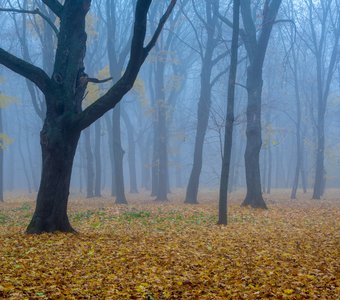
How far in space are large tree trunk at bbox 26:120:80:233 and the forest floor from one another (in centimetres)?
47

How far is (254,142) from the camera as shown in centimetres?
1773

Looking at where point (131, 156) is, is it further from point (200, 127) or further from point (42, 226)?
point (42, 226)

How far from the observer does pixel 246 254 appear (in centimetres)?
819

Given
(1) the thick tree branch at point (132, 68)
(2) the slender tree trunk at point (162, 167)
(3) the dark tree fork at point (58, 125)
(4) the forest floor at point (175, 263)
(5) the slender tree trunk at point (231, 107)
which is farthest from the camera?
(2) the slender tree trunk at point (162, 167)

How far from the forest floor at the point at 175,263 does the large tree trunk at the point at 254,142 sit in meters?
5.06

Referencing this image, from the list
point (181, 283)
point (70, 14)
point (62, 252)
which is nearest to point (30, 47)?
point (70, 14)

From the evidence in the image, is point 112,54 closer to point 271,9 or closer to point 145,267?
point 271,9

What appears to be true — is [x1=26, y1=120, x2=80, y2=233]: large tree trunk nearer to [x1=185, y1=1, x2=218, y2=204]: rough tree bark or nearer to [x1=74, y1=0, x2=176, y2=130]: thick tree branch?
[x1=74, y1=0, x2=176, y2=130]: thick tree branch

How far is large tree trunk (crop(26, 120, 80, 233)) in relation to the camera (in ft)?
32.7

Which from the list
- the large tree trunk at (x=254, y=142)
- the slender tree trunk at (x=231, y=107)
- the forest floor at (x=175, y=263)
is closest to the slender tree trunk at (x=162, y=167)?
the large tree trunk at (x=254, y=142)

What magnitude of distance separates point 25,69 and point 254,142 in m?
10.7

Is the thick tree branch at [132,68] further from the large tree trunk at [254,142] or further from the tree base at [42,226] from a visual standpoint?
the large tree trunk at [254,142]

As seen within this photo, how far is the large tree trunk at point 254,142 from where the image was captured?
698 inches

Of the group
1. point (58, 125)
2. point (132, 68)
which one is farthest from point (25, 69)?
point (132, 68)
